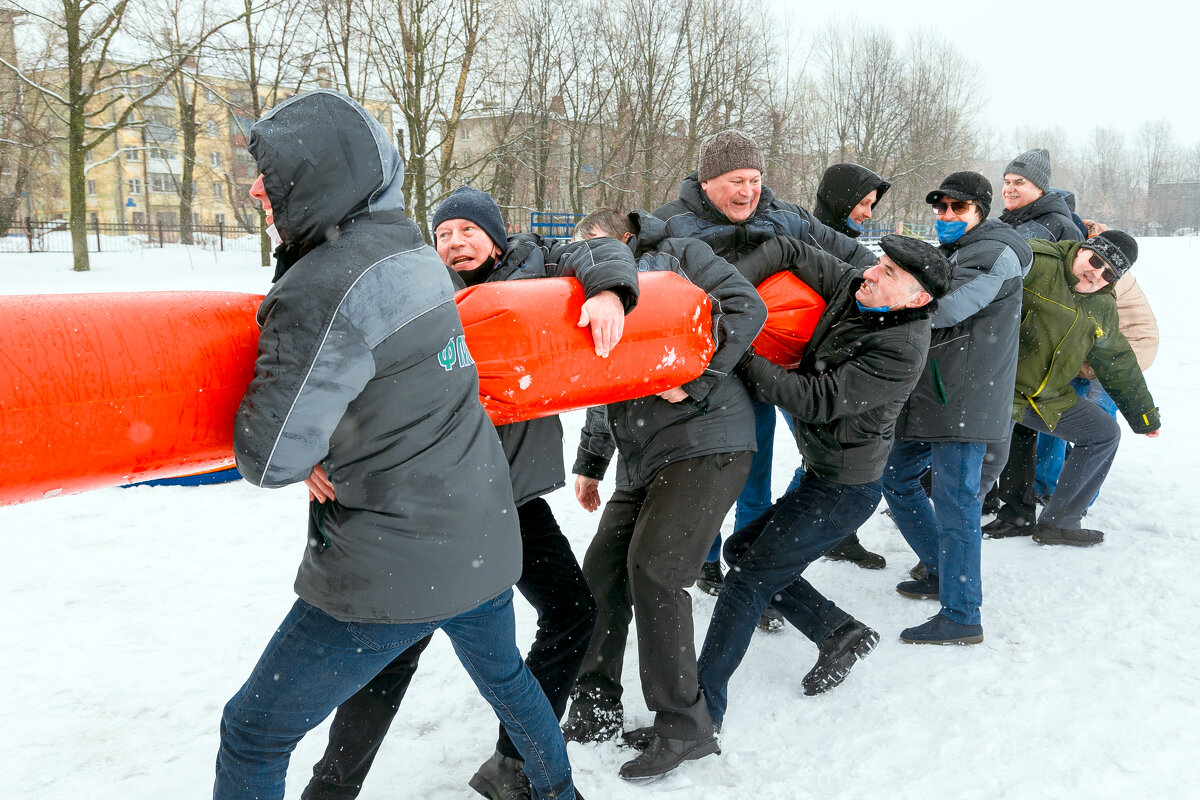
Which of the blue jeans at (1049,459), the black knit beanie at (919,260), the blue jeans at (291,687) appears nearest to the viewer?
the blue jeans at (291,687)

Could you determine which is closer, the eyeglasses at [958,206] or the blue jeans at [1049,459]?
the eyeglasses at [958,206]

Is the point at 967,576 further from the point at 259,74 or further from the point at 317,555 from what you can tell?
the point at 259,74

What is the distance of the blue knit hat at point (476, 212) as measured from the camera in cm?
274

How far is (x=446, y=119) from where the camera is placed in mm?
18688

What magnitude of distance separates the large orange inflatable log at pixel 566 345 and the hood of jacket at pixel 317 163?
0.61 metres

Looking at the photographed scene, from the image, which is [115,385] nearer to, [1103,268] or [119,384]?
[119,384]

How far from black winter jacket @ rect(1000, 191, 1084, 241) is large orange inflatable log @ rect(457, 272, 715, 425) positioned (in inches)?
136

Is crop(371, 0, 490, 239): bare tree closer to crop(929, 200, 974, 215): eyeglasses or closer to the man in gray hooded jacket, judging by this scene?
crop(929, 200, 974, 215): eyeglasses

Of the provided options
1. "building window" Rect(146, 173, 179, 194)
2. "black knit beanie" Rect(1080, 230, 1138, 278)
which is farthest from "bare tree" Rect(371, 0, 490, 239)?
"building window" Rect(146, 173, 179, 194)

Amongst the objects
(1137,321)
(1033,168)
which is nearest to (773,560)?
(1033,168)

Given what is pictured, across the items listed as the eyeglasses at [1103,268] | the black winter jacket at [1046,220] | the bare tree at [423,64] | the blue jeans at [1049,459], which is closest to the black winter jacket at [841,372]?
the eyeglasses at [1103,268]

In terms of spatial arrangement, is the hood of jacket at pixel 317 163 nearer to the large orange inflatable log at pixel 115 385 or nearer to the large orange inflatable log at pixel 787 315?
the large orange inflatable log at pixel 115 385

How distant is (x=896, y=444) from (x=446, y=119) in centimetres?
1700

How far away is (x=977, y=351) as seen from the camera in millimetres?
3746
